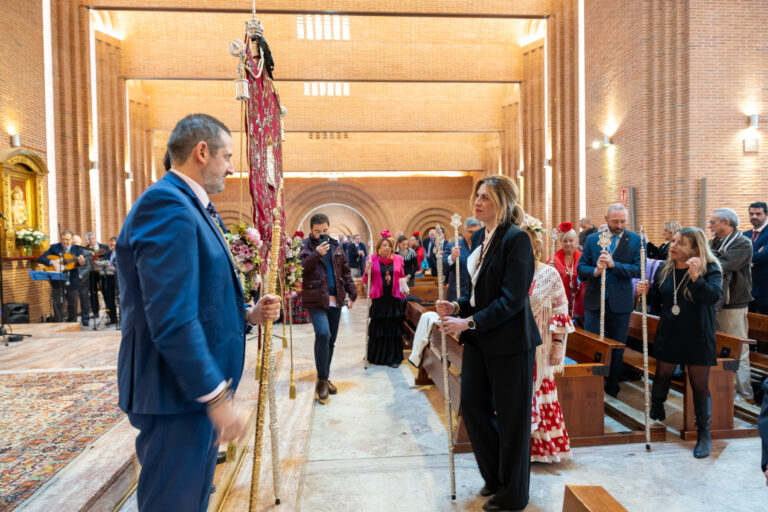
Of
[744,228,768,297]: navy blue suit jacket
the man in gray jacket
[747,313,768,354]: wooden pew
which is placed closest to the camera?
the man in gray jacket

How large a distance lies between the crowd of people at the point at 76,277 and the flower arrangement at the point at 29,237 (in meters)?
0.40

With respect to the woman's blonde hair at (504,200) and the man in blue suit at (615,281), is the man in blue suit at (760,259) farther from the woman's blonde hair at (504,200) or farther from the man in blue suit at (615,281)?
the woman's blonde hair at (504,200)

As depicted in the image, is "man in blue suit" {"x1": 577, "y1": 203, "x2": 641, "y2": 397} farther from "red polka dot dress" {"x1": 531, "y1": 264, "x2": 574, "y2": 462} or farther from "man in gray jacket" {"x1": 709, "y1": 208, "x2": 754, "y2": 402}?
"red polka dot dress" {"x1": 531, "y1": 264, "x2": 574, "y2": 462}

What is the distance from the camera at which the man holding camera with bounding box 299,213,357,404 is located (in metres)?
5.57

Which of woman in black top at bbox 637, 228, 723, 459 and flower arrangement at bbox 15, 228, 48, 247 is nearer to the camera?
woman in black top at bbox 637, 228, 723, 459

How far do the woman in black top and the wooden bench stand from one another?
313cm

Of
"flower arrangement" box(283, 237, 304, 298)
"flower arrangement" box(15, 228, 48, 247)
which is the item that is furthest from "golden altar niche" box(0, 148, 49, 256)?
"flower arrangement" box(283, 237, 304, 298)

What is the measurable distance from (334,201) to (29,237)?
15865 millimetres

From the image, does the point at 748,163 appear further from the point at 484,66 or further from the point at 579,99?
the point at 484,66

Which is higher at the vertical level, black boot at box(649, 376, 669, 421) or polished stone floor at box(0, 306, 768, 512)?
black boot at box(649, 376, 669, 421)

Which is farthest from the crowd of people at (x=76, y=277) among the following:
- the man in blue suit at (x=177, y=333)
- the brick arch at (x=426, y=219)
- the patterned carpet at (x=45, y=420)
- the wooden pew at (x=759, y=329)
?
the brick arch at (x=426, y=219)

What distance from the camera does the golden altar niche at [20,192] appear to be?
983 centimetres

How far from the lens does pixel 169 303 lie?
5.21 feet

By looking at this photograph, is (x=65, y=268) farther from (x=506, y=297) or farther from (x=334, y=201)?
(x=334, y=201)
